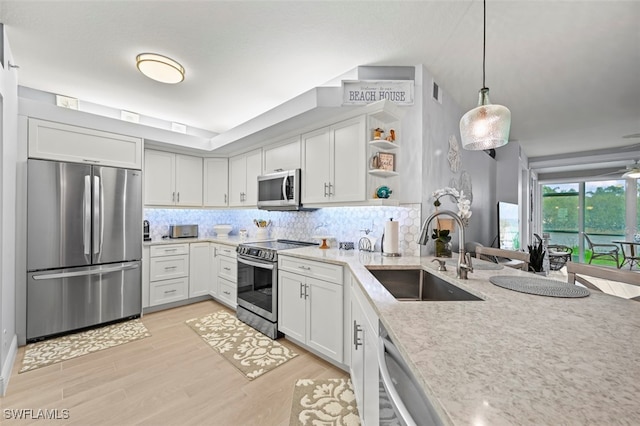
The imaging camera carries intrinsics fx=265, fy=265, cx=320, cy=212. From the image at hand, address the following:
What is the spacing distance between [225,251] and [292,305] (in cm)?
156

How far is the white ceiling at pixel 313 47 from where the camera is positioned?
6.25 feet

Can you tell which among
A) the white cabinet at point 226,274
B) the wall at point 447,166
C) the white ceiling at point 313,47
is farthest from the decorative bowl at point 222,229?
the wall at point 447,166

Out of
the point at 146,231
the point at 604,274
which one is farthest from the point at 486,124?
the point at 146,231

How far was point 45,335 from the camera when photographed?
270cm

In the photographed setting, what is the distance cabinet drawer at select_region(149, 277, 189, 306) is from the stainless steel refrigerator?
0.64ft

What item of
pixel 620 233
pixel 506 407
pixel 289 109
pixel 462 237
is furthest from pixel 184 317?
pixel 620 233

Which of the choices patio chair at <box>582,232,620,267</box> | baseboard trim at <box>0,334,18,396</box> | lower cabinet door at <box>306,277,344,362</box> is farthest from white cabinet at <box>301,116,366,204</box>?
patio chair at <box>582,232,620,267</box>

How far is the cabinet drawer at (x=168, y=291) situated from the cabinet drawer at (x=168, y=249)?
38 cm

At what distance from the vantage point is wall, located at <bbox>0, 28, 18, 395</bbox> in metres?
2.01

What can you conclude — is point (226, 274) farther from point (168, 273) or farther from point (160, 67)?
point (160, 67)

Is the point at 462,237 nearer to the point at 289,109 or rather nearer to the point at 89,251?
the point at 289,109

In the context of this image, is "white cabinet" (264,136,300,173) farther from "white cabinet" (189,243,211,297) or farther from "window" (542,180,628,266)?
"window" (542,180,628,266)

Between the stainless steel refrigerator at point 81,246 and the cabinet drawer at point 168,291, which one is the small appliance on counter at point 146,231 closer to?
the stainless steel refrigerator at point 81,246

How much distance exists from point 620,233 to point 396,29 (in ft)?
25.2
